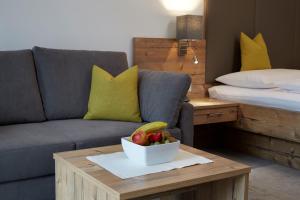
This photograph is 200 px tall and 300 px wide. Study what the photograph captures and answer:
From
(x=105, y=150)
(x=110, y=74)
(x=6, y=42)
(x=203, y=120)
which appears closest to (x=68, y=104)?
(x=110, y=74)

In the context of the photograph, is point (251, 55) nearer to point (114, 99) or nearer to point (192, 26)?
point (192, 26)

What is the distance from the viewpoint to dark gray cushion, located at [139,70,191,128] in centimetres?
261

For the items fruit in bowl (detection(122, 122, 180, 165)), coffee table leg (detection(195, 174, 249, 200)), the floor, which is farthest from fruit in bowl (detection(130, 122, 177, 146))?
the floor

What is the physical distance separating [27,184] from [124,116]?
32.5 inches

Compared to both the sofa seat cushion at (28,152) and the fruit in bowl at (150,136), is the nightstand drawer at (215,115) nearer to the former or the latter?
the sofa seat cushion at (28,152)

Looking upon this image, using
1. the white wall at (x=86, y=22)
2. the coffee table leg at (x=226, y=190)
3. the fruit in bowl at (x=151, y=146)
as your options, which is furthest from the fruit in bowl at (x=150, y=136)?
the white wall at (x=86, y=22)

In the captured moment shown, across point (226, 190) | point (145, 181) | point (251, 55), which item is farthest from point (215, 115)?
point (145, 181)

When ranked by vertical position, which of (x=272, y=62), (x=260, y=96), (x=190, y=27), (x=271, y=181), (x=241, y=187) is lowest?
(x=271, y=181)

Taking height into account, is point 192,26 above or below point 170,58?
above

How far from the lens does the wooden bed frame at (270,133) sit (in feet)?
9.99

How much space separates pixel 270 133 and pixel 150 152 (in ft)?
5.85

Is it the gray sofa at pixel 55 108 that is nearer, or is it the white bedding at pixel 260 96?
the gray sofa at pixel 55 108

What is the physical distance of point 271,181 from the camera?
2.85 metres

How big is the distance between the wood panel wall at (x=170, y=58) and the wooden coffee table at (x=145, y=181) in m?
1.53
